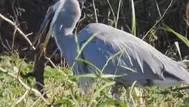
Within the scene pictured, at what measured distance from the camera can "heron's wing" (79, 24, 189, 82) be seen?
5.13 meters

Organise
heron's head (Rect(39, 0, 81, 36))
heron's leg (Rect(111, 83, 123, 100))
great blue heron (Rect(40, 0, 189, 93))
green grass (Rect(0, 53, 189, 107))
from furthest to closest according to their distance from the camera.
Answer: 1. heron's head (Rect(39, 0, 81, 36))
2. great blue heron (Rect(40, 0, 189, 93))
3. heron's leg (Rect(111, 83, 123, 100))
4. green grass (Rect(0, 53, 189, 107))

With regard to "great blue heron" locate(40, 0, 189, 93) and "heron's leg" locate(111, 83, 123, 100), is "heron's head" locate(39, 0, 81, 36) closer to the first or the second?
"great blue heron" locate(40, 0, 189, 93)

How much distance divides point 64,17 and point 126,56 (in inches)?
27.4

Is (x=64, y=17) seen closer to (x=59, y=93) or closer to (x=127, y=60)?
(x=127, y=60)

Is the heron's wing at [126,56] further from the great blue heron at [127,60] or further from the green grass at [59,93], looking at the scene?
the green grass at [59,93]

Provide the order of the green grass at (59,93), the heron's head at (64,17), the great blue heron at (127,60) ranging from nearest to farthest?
the green grass at (59,93) < the great blue heron at (127,60) < the heron's head at (64,17)

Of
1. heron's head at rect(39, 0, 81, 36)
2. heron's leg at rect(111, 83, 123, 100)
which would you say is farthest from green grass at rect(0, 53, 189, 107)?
heron's head at rect(39, 0, 81, 36)

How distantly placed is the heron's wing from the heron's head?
0.37 meters

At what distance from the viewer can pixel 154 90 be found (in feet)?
17.1

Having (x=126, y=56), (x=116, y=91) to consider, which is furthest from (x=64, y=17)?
(x=116, y=91)

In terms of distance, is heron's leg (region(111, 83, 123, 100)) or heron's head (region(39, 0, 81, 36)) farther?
heron's head (region(39, 0, 81, 36))

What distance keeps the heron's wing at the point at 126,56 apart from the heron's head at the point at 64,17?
37 cm

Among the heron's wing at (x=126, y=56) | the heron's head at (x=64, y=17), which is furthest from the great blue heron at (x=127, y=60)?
the heron's head at (x=64, y=17)

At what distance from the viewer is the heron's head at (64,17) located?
5559 millimetres
